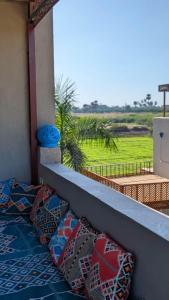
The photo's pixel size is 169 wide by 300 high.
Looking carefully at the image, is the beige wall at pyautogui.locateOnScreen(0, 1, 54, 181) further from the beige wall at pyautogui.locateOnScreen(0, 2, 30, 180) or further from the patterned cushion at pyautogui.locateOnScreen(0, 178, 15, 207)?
the patterned cushion at pyautogui.locateOnScreen(0, 178, 15, 207)

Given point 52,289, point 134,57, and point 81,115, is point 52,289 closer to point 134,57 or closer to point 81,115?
point 81,115

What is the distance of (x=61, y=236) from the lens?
2.86 metres

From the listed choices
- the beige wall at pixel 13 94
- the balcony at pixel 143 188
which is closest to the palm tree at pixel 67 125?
the balcony at pixel 143 188

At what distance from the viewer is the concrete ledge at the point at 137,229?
1816mm

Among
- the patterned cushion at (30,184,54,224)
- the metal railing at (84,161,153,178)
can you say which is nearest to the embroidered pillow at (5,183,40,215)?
the patterned cushion at (30,184,54,224)

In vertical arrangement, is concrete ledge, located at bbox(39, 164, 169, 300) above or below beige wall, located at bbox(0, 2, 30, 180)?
below

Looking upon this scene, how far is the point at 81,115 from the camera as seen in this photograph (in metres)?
6.23

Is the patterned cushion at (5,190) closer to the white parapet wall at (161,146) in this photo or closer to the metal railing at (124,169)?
the metal railing at (124,169)

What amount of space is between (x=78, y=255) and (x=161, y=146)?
27.3 ft

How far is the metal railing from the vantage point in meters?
10.1

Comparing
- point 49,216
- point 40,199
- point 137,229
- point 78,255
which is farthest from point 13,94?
point 137,229

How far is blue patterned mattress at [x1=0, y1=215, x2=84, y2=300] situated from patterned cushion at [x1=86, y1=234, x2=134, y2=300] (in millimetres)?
255

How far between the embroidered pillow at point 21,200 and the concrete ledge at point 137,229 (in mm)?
974

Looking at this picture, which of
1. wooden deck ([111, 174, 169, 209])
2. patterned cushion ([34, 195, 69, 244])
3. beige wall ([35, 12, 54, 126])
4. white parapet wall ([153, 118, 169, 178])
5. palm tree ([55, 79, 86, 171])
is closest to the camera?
patterned cushion ([34, 195, 69, 244])
